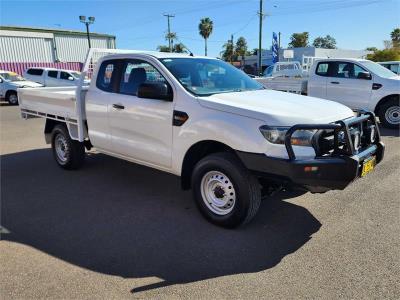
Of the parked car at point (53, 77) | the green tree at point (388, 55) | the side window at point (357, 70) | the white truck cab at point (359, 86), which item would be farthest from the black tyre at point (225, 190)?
the green tree at point (388, 55)

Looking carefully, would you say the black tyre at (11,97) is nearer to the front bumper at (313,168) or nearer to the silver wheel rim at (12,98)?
the silver wheel rim at (12,98)

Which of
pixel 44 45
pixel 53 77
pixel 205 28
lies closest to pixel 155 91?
pixel 53 77

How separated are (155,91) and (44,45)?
141 feet

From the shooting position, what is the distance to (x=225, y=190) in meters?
4.02

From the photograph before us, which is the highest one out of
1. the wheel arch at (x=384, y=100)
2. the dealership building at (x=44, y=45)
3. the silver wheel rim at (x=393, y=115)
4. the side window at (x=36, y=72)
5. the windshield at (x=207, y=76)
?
the dealership building at (x=44, y=45)

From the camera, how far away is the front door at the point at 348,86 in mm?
10352

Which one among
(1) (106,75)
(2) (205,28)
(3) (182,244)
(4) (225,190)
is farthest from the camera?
(2) (205,28)

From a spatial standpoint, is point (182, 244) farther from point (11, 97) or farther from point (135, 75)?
point (11, 97)

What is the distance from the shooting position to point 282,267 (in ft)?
10.9

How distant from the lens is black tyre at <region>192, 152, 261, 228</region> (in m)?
3.81

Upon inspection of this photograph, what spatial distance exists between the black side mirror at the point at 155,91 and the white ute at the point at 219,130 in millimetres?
11

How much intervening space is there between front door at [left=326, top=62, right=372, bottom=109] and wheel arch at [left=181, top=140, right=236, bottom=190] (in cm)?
756

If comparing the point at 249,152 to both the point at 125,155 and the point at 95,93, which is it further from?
the point at 95,93

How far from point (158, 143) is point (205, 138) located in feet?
2.65
